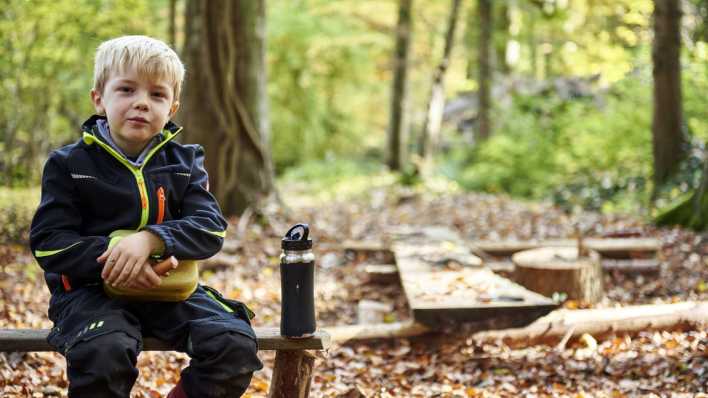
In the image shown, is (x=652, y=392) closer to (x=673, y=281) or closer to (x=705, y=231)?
(x=673, y=281)

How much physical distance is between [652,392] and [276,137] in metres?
18.4

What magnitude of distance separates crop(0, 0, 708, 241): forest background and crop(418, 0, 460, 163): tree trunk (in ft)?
0.98

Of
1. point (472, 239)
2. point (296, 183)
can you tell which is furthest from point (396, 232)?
point (296, 183)

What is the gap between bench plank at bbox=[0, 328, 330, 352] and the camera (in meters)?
2.95

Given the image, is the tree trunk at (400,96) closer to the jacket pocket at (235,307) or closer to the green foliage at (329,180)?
the green foliage at (329,180)

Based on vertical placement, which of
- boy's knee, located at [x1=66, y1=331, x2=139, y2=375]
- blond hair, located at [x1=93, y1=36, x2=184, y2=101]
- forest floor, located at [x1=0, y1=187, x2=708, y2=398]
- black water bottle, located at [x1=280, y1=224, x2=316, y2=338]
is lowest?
forest floor, located at [x1=0, y1=187, x2=708, y2=398]

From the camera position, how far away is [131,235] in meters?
2.80

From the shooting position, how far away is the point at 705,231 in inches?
313

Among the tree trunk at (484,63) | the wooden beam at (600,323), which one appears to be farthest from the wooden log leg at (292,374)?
the tree trunk at (484,63)

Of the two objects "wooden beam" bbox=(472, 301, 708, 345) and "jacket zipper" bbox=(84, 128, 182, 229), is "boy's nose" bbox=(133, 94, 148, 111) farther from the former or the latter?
"wooden beam" bbox=(472, 301, 708, 345)

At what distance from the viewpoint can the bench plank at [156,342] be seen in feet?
9.67

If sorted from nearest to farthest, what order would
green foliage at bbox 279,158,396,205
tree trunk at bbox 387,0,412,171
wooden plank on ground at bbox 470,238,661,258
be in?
wooden plank on ground at bbox 470,238,661,258
green foliage at bbox 279,158,396,205
tree trunk at bbox 387,0,412,171

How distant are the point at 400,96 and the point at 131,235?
15.5 metres

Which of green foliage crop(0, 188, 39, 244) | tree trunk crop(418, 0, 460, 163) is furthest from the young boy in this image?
tree trunk crop(418, 0, 460, 163)
